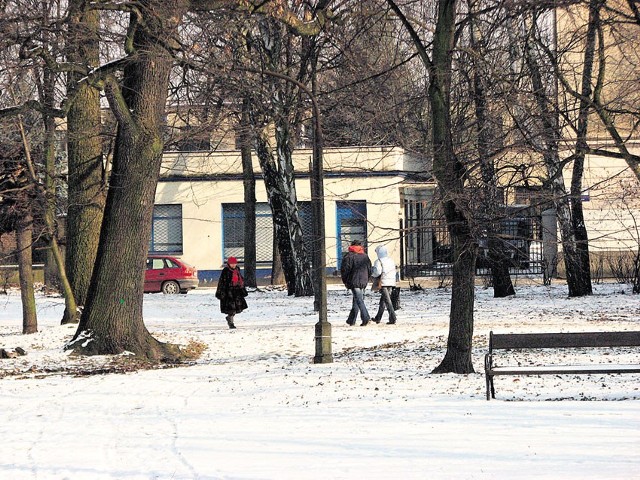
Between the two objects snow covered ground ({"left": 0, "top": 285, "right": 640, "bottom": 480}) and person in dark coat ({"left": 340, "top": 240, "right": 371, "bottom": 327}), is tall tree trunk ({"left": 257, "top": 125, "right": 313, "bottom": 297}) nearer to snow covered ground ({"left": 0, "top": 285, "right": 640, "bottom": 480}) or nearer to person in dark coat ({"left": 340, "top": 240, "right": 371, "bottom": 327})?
person in dark coat ({"left": 340, "top": 240, "right": 371, "bottom": 327})

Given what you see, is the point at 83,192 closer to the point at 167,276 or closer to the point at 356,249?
the point at 356,249

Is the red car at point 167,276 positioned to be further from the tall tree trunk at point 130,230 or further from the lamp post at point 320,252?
the lamp post at point 320,252

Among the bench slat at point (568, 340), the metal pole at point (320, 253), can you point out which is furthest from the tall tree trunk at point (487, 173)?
the metal pole at point (320, 253)

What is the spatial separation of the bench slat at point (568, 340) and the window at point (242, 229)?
32956 millimetres

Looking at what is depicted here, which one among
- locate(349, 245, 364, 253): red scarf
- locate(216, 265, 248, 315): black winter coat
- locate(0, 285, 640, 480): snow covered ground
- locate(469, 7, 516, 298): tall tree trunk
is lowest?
locate(0, 285, 640, 480): snow covered ground

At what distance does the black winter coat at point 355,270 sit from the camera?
72.4 feet

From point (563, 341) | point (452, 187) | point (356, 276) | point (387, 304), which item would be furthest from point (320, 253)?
point (387, 304)

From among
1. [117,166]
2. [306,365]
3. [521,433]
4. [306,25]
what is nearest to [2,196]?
[117,166]

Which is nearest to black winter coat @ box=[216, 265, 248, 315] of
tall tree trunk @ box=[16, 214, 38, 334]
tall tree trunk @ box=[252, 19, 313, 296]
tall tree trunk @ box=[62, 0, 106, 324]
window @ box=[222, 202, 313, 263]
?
tall tree trunk @ box=[62, 0, 106, 324]

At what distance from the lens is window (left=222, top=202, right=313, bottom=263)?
4562cm

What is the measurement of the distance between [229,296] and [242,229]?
22800mm

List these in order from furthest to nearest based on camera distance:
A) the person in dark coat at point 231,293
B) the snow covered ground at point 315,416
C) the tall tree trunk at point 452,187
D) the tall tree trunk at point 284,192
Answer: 1. the tall tree trunk at point 284,192
2. the person in dark coat at point 231,293
3. the tall tree trunk at point 452,187
4. the snow covered ground at point 315,416

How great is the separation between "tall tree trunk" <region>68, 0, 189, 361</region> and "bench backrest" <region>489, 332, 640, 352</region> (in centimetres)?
706

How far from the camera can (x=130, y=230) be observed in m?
18.0
